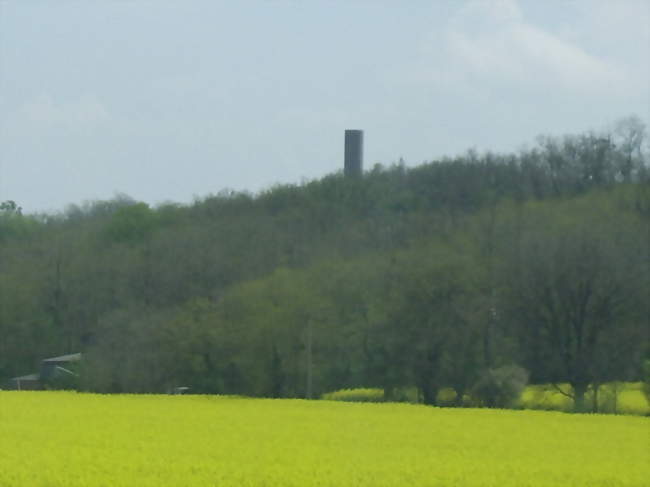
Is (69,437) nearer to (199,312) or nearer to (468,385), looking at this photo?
(468,385)

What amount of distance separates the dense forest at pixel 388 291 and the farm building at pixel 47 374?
4.77 ft

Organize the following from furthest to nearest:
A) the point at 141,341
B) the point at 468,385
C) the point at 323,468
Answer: the point at 141,341, the point at 468,385, the point at 323,468

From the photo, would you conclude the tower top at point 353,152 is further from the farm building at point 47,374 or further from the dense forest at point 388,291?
the farm building at point 47,374

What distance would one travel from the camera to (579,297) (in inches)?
1734

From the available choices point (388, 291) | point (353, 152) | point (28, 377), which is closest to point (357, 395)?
point (388, 291)

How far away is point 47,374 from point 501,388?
23.3 m

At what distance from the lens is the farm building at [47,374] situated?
49081mm

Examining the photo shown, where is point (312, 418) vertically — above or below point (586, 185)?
below

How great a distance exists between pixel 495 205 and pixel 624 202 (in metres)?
6.32

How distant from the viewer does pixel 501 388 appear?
38.0m

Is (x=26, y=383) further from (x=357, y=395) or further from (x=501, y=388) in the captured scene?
(x=501, y=388)

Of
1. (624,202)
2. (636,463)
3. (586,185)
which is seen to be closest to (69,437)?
(636,463)

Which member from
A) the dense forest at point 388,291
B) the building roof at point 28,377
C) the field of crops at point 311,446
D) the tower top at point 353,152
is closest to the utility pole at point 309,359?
the dense forest at point 388,291

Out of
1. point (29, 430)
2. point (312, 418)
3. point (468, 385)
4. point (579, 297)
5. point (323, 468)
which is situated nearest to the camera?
point (323, 468)
